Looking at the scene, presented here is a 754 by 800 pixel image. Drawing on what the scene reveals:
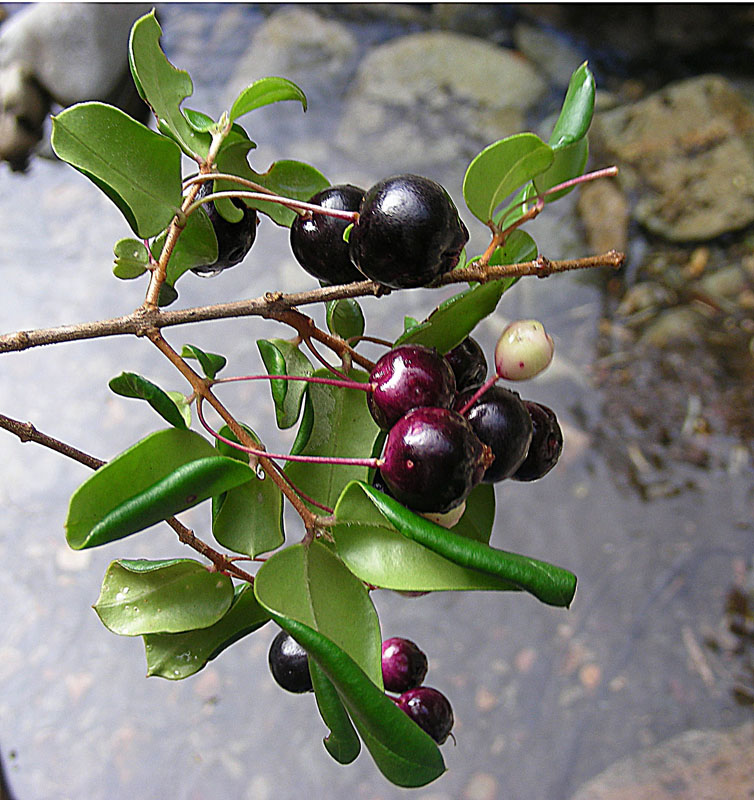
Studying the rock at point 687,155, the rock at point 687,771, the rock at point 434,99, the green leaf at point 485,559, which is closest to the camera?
the green leaf at point 485,559

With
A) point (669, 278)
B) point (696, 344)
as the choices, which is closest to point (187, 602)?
point (696, 344)

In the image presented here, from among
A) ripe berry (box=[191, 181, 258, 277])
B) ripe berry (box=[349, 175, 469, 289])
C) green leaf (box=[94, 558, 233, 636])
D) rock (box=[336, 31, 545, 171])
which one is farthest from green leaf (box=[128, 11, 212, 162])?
rock (box=[336, 31, 545, 171])

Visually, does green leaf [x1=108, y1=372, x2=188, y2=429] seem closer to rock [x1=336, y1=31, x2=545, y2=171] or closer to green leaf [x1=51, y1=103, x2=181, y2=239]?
green leaf [x1=51, y1=103, x2=181, y2=239]

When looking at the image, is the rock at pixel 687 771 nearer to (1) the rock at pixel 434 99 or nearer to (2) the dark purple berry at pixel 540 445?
(2) the dark purple berry at pixel 540 445

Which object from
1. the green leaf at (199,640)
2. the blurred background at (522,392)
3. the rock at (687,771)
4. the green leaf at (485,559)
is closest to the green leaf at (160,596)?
the green leaf at (199,640)

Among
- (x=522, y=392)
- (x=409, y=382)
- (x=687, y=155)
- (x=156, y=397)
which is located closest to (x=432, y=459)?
(x=409, y=382)

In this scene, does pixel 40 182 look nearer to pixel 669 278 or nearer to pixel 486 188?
pixel 669 278

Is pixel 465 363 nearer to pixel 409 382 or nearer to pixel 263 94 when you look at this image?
pixel 409 382
